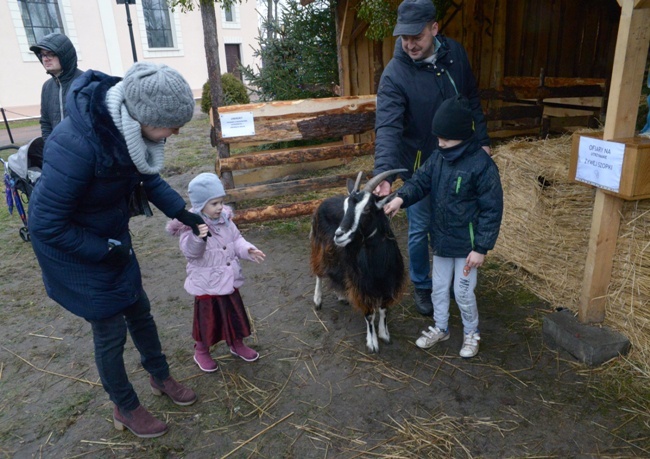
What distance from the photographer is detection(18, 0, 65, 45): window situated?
23.0m

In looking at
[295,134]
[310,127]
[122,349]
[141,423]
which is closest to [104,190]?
[122,349]

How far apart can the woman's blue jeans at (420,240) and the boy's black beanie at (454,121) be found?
2.96 feet

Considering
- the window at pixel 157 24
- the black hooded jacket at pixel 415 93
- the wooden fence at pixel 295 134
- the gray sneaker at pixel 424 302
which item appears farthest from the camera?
the window at pixel 157 24

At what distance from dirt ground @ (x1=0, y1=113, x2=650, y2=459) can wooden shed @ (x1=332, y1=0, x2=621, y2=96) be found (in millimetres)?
5600

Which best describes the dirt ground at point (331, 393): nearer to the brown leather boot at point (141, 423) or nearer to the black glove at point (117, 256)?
the brown leather boot at point (141, 423)

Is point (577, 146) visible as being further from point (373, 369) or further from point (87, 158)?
point (87, 158)

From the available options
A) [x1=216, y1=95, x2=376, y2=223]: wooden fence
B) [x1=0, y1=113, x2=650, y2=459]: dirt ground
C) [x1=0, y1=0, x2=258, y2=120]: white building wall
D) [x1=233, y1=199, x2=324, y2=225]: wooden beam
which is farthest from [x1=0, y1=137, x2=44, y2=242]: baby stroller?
[x1=0, y1=0, x2=258, y2=120]: white building wall

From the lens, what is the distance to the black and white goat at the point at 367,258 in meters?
3.30

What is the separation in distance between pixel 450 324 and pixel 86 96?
3.29 meters

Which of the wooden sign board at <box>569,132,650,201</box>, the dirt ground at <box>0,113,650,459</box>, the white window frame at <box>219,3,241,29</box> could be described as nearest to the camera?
the dirt ground at <box>0,113,650,459</box>

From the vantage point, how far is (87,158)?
2.17m

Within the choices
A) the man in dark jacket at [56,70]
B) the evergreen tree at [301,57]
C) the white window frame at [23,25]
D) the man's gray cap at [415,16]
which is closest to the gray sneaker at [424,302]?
the man's gray cap at [415,16]

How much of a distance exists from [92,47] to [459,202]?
1081 inches

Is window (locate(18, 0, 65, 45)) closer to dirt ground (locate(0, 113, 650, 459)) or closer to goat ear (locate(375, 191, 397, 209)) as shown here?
dirt ground (locate(0, 113, 650, 459))
